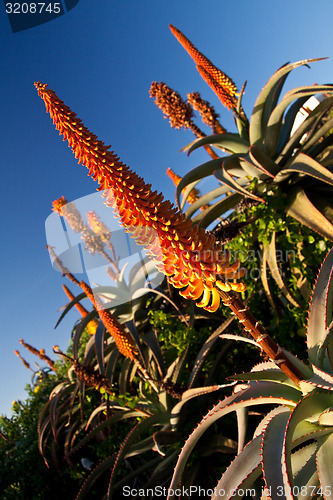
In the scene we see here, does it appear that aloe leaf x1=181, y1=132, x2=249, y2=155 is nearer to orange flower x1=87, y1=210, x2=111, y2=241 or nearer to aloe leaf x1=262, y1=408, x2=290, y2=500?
orange flower x1=87, y1=210, x2=111, y2=241

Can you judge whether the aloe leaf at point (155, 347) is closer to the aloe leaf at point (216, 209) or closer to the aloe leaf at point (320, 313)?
the aloe leaf at point (216, 209)

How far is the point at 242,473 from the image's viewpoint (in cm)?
148

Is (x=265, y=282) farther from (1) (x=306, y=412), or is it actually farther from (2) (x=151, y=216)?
(2) (x=151, y=216)

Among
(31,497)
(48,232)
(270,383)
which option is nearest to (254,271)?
(270,383)

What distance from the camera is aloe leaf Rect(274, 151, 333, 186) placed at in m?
2.44

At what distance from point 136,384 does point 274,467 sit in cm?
341

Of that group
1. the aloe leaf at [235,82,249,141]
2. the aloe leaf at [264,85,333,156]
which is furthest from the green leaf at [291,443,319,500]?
the aloe leaf at [235,82,249,141]

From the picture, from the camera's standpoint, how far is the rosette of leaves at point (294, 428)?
1.27m

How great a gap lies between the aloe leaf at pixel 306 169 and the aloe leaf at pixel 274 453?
1.62m

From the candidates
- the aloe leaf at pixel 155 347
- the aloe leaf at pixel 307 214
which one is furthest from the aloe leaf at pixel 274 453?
the aloe leaf at pixel 155 347

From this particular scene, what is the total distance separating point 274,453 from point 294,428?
0.13 meters

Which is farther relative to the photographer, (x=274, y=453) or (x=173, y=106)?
(x=173, y=106)

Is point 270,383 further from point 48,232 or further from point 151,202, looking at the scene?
point 48,232

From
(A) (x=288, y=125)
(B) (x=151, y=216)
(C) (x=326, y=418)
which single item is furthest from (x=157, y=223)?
(A) (x=288, y=125)
